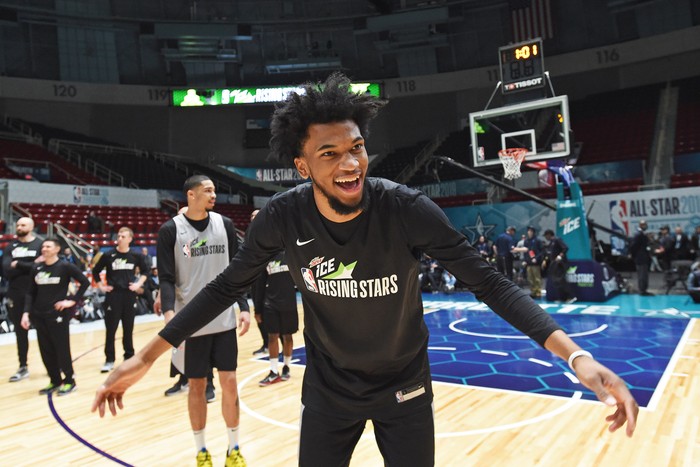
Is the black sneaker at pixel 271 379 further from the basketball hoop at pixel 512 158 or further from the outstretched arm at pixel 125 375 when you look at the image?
the basketball hoop at pixel 512 158

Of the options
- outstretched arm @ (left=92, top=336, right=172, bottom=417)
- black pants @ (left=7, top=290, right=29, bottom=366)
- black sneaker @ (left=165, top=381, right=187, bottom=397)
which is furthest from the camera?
black pants @ (left=7, top=290, right=29, bottom=366)

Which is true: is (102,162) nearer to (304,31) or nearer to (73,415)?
(304,31)

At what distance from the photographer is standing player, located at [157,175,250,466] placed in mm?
3365

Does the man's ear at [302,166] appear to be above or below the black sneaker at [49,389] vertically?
above

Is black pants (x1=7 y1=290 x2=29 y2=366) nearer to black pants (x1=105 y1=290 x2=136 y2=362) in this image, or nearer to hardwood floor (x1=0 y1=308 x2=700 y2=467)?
hardwood floor (x1=0 y1=308 x2=700 y2=467)

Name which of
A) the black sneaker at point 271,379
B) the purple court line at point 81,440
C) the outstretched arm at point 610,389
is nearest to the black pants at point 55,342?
the purple court line at point 81,440

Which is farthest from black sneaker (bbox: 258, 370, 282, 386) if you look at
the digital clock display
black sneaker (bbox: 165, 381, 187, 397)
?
the digital clock display

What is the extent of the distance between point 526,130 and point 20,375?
1112cm

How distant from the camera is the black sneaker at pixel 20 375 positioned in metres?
6.27

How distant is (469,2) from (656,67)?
8.75 meters

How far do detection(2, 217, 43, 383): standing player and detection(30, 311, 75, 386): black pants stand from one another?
79 centimetres

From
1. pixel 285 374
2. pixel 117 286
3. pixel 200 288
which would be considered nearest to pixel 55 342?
pixel 117 286

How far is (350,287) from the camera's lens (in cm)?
177

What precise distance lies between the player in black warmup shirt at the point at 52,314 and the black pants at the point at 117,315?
79 centimetres
